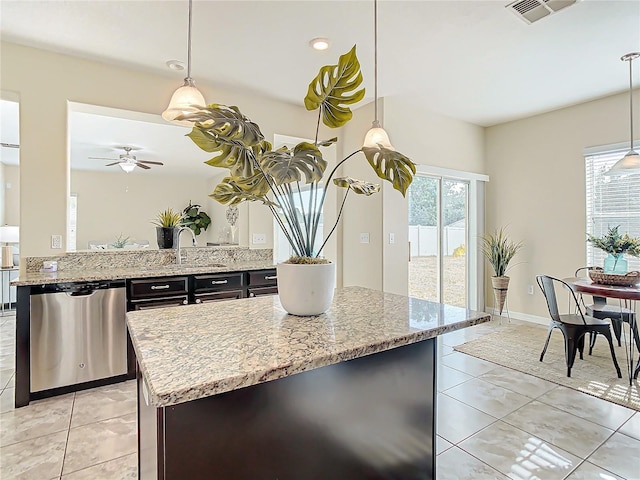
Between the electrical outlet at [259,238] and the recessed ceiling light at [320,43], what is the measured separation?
2.09 meters

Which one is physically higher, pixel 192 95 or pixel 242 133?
pixel 192 95

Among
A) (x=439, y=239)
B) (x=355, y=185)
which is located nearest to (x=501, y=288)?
(x=439, y=239)

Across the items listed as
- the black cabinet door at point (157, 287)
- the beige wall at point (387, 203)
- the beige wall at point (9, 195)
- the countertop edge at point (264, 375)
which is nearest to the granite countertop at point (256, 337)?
the countertop edge at point (264, 375)

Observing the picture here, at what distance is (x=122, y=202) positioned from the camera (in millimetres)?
5578

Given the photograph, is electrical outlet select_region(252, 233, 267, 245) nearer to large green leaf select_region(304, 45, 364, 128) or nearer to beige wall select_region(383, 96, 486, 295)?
beige wall select_region(383, 96, 486, 295)

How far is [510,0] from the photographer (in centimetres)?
237

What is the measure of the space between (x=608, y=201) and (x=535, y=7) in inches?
111

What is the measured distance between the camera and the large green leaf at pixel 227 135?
45.8 inches

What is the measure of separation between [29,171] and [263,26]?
87.7 inches

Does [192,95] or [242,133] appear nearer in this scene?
[242,133]

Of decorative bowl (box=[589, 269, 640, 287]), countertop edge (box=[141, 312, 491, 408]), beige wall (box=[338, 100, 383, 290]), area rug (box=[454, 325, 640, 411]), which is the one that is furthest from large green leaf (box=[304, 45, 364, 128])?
decorative bowl (box=[589, 269, 640, 287])

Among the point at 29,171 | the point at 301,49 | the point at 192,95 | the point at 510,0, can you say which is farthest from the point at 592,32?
the point at 29,171

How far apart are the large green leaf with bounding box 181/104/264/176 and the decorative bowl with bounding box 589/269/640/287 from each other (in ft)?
10.8

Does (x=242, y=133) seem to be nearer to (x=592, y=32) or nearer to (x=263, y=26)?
(x=263, y=26)
